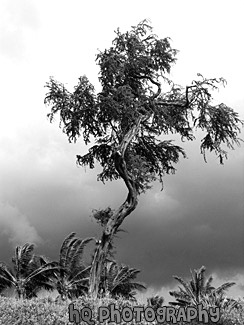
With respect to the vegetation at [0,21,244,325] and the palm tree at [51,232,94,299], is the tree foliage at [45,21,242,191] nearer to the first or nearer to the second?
the vegetation at [0,21,244,325]

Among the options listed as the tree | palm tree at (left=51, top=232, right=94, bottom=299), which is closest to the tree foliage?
the tree

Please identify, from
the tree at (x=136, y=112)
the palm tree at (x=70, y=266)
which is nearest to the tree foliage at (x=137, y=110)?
the tree at (x=136, y=112)

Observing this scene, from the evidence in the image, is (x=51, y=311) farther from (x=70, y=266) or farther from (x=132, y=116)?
(x=70, y=266)

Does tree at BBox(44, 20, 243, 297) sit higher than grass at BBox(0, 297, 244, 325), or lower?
higher

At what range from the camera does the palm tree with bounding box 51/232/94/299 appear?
41175mm

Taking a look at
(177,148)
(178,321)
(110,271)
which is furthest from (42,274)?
(178,321)

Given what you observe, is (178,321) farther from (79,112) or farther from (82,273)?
(82,273)

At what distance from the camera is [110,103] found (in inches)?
765

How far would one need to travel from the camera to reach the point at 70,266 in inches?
1630

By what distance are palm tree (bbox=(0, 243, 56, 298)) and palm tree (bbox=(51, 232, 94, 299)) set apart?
1271 mm

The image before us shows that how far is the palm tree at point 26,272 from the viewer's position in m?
42.6

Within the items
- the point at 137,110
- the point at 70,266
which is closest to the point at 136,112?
the point at 137,110

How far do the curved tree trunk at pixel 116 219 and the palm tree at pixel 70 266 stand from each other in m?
23.3

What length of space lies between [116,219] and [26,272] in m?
28.0
